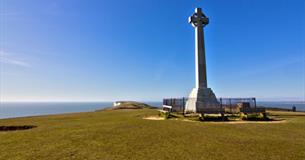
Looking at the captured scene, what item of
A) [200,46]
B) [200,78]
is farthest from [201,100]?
[200,46]

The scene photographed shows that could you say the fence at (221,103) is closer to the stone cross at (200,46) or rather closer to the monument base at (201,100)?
the monument base at (201,100)

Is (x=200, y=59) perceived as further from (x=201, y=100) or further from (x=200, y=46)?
(x=201, y=100)

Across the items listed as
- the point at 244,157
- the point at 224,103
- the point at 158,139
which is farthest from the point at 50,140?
the point at 224,103

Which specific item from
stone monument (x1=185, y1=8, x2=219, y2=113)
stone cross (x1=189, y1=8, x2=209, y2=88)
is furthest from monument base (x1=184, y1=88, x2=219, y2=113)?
stone cross (x1=189, y1=8, x2=209, y2=88)

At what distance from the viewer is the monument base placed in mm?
21031

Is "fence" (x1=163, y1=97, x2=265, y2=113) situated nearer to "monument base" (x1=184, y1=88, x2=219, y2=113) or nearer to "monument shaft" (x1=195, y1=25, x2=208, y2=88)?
"monument base" (x1=184, y1=88, x2=219, y2=113)

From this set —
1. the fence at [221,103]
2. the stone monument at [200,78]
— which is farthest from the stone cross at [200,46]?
the fence at [221,103]

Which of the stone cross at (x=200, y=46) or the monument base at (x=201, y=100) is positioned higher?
the stone cross at (x=200, y=46)

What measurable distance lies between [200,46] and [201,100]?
722 centimetres

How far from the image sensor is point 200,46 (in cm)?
2358

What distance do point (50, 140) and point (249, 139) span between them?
8.99 meters

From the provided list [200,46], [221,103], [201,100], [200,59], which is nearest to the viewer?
[221,103]

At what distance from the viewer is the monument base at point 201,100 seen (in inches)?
828

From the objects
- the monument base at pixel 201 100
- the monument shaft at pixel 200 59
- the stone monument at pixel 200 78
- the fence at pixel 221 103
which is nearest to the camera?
the fence at pixel 221 103
